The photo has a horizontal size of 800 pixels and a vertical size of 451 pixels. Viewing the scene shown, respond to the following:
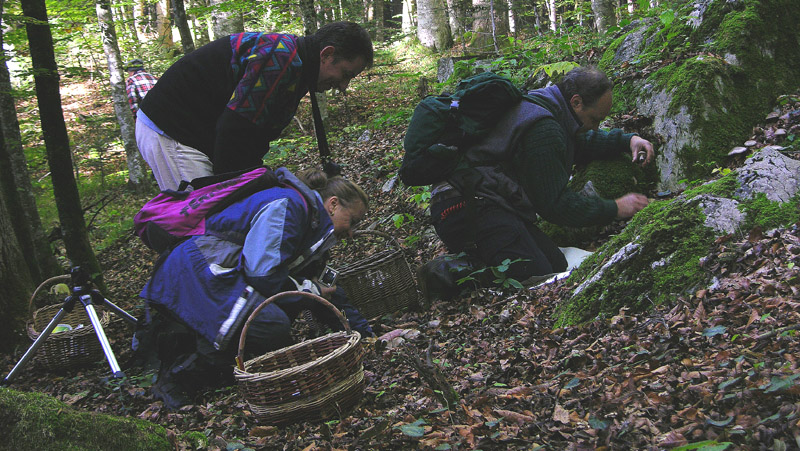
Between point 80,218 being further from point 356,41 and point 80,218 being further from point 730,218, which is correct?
point 730,218

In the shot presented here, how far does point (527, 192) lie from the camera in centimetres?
469

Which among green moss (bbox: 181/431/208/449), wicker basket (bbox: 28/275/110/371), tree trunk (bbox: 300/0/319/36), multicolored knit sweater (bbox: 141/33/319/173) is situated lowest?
wicker basket (bbox: 28/275/110/371)

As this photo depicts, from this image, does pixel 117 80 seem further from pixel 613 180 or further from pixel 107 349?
pixel 613 180

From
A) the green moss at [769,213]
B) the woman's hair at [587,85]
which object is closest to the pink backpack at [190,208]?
the woman's hair at [587,85]

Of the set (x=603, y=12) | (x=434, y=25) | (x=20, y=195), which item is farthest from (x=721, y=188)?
(x=434, y=25)

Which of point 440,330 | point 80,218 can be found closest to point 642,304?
point 440,330

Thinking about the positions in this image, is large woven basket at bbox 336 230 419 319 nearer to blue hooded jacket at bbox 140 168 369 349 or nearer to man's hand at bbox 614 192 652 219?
blue hooded jacket at bbox 140 168 369 349

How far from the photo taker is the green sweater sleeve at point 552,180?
A: 176 inches

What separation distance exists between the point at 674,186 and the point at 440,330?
2.58 meters

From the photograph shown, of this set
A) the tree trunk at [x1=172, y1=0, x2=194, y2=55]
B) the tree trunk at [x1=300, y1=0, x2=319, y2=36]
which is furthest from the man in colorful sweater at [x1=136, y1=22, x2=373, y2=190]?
the tree trunk at [x1=172, y1=0, x2=194, y2=55]

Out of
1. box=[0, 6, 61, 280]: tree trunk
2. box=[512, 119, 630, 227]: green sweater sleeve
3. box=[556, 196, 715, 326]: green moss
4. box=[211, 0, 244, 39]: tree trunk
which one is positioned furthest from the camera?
box=[211, 0, 244, 39]: tree trunk

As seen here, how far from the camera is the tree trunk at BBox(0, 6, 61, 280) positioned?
581 cm

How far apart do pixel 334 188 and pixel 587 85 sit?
7.93 feet

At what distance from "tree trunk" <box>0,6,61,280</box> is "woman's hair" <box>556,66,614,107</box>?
549cm
